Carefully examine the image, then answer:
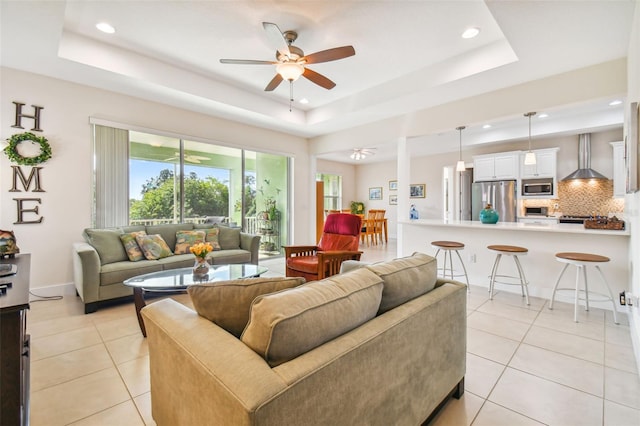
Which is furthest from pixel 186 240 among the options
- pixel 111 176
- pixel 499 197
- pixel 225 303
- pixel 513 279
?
pixel 499 197

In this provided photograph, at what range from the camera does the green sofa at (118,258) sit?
300 centimetres

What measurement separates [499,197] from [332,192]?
509 cm

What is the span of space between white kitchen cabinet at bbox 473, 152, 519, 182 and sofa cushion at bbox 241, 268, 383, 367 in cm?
651

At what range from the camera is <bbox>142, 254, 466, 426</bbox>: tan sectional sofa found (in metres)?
0.82

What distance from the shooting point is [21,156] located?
130 inches

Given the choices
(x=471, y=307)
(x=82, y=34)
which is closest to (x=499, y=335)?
(x=471, y=307)

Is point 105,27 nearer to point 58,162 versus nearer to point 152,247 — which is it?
point 58,162

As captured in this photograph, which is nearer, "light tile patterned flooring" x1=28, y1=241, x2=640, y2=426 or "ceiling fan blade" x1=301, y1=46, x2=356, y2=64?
"light tile patterned flooring" x1=28, y1=241, x2=640, y2=426

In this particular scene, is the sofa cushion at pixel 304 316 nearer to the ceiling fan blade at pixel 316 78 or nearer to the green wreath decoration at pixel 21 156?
the ceiling fan blade at pixel 316 78

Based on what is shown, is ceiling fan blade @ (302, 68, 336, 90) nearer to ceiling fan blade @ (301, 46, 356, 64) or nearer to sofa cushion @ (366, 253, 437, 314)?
ceiling fan blade @ (301, 46, 356, 64)

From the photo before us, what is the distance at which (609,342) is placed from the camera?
240 cm

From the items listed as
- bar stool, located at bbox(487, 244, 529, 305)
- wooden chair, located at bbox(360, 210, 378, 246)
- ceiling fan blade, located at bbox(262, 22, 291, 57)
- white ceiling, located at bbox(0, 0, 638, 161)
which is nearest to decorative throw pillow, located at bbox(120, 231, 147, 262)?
white ceiling, located at bbox(0, 0, 638, 161)

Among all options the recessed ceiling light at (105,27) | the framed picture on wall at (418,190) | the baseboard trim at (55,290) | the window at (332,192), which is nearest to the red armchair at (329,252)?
the baseboard trim at (55,290)

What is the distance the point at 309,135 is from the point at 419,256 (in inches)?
202
